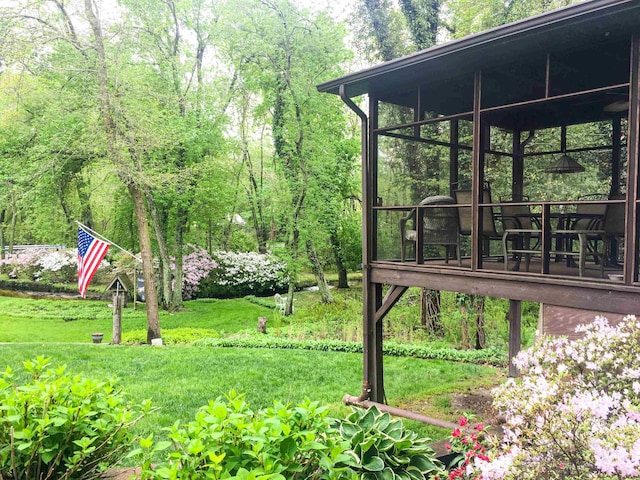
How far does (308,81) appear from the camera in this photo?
15992mm

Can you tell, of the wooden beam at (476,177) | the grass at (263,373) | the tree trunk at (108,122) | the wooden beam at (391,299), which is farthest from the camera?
the tree trunk at (108,122)

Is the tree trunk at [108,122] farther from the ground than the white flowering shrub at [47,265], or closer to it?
farther from the ground

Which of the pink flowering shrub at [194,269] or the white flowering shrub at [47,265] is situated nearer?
the pink flowering shrub at [194,269]

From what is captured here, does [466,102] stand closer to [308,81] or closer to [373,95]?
[373,95]

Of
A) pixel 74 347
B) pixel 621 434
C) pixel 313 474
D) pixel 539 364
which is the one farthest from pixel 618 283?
pixel 74 347

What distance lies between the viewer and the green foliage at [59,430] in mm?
2258

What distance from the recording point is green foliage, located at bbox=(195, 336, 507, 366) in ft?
30.8

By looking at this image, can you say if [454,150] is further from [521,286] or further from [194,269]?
[194,269]

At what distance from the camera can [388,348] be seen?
10.1 metres

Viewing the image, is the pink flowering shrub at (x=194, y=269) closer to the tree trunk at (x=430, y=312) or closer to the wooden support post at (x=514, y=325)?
the tree trunk at (x=430, y=312)

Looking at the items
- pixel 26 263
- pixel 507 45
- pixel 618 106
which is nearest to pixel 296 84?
pixel 618 106

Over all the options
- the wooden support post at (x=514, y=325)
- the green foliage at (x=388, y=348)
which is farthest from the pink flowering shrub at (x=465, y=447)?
the green foliage at (x=388, y=348)

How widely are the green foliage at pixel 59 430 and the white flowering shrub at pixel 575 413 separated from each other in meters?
1.80

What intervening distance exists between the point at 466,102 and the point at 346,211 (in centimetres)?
1256
